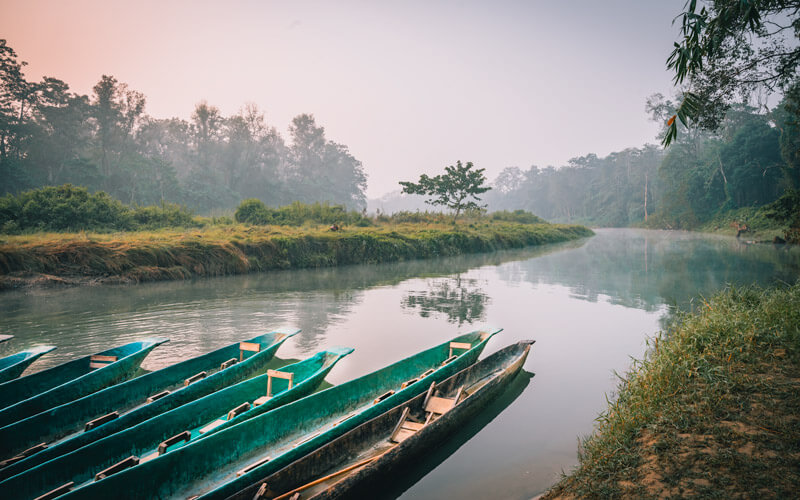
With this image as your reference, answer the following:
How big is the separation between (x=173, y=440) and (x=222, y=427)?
0.34 metres

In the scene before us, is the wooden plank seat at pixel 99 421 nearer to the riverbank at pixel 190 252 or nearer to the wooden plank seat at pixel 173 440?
the wooden plank seat at pixel 173 440

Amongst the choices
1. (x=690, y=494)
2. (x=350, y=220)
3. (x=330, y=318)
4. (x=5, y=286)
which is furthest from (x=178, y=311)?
(x=350, y=220)

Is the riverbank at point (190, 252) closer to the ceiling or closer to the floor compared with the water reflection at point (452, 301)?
closer to the ceiling

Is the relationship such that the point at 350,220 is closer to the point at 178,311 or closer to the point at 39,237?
the point at 39,237

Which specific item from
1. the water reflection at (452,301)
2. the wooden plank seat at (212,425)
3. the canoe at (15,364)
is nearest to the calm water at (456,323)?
the water reflection at (452,301)

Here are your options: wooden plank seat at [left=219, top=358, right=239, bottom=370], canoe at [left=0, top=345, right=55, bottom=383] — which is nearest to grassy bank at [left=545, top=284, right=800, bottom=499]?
wooden plank seat at [left=219, top=358, right=239, bottom=370]

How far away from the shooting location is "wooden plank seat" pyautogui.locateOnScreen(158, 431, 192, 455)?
3193mm

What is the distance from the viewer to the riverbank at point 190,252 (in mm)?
12852

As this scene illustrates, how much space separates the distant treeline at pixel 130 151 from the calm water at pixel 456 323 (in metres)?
11.9

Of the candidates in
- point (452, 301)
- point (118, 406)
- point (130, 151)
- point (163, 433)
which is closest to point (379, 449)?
point (163, 433)

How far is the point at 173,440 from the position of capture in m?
3.32

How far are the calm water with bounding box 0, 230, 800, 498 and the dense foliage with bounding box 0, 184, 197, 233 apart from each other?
5774 mm

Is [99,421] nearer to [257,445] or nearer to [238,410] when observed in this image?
[238,410]

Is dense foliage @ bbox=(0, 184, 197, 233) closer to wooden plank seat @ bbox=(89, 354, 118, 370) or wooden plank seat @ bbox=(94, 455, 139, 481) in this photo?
wooden plank seat @ bbox=(89, 354, 118, 370)
